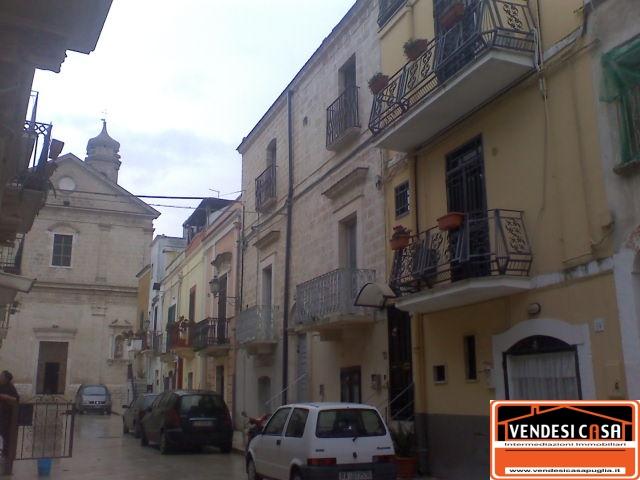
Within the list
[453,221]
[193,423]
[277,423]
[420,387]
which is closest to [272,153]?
[193,423]

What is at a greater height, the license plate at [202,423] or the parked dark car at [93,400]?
the parked dark car at [93,400]

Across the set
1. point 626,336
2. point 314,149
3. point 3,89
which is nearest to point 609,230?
point 626,336

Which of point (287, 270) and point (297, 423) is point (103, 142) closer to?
point (287, 270)

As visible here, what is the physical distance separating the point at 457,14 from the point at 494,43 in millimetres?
1324

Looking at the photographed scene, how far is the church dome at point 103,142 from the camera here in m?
55.9

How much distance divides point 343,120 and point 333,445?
26.9ft

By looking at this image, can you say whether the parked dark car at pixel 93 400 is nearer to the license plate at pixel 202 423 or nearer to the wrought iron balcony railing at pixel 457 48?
the license plate at pixel 202 423

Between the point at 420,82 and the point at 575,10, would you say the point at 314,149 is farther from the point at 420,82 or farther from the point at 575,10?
the point at 575,10

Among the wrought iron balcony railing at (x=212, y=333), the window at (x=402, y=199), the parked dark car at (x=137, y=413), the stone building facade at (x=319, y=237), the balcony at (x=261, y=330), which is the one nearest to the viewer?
the window at (x=402, y=199)

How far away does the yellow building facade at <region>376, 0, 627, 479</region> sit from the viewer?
8602 mm

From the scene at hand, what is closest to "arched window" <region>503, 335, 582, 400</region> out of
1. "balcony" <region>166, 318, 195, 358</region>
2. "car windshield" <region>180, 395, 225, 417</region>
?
"car windshield" <region>180, 395, 225, 417</region>

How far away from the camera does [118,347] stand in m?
45.8

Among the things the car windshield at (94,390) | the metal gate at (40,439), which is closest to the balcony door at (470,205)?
the metal gate at (40,439)

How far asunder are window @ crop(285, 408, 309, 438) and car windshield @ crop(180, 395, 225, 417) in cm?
738
